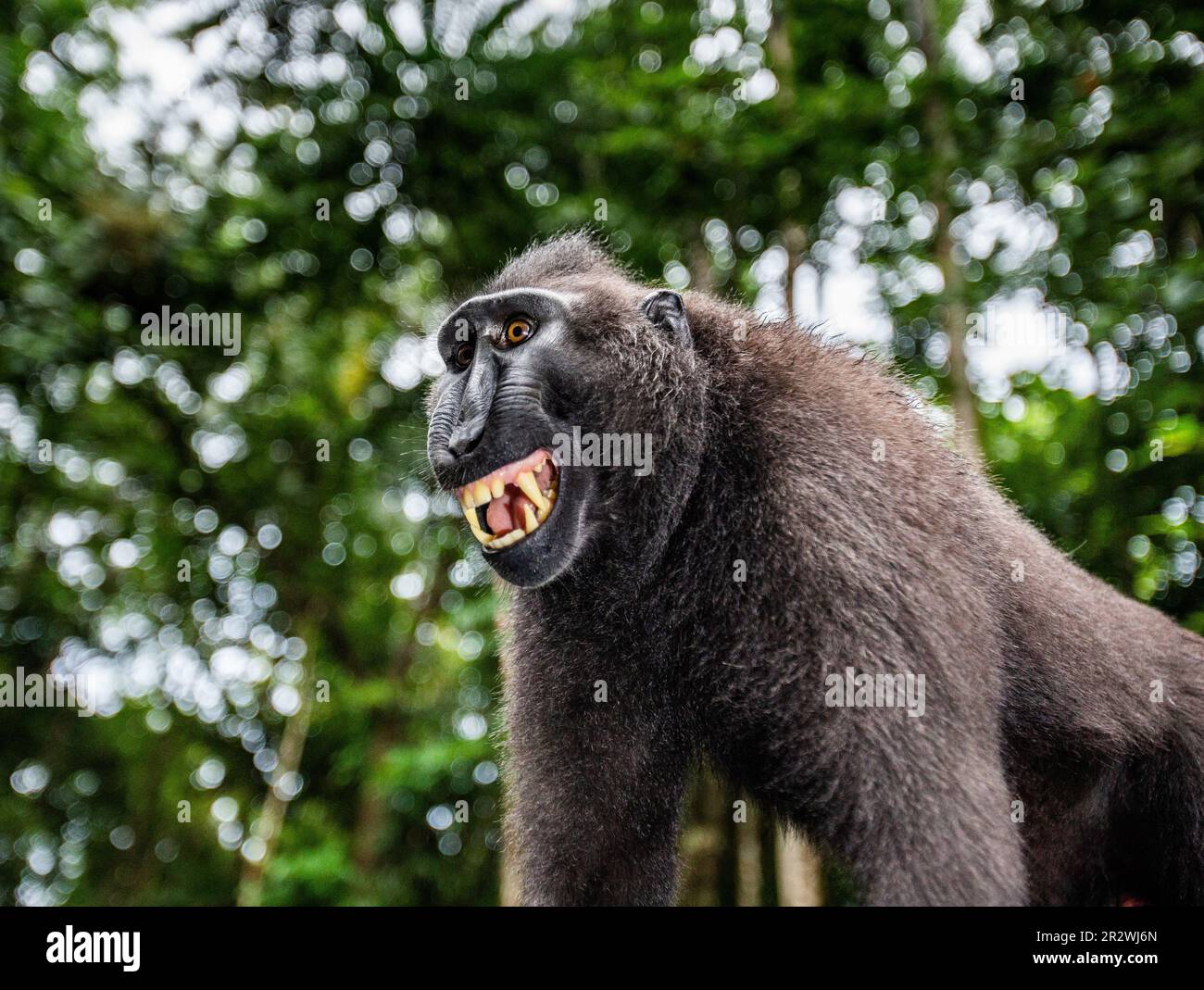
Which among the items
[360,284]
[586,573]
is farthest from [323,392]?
[586,573]

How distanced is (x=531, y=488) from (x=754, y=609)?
93 cm

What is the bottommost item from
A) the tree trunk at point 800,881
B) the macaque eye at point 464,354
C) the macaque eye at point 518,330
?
the tree trunk at point 800,881

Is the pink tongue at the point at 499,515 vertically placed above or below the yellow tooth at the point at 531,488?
below

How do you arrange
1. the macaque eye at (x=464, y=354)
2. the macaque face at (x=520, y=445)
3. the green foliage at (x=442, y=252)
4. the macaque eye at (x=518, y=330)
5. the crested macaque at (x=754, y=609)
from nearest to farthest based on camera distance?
the crested macaque at (x=754, y=609), the macaque face at (x=520, y=445), the macaque eye at (x=518, y=330), the macaque eye at (x=464, y=354), the green foliage at (x=442, y=252)

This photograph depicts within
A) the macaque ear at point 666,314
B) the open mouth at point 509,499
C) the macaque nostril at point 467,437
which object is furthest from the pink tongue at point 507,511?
the macaque ear at point 666,314

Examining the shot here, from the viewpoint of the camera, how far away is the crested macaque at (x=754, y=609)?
3176mm

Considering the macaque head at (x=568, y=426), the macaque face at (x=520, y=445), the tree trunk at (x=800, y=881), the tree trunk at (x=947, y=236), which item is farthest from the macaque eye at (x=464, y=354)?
the tree trunk at (x=800, y=881)

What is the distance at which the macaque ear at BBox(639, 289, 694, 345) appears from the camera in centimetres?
400

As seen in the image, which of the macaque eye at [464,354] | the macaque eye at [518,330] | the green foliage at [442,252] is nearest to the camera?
the macaque eye at [518,330]

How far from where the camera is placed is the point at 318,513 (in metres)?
14.7

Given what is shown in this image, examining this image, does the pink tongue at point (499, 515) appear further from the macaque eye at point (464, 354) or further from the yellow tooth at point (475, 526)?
the macaque eye at point (464, 354)

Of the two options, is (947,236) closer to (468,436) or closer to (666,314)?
(666,314)

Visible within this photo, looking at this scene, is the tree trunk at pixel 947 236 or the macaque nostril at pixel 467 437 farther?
the tree trunk at pixel 947 236

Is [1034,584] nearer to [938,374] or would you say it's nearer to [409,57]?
[938,374]
